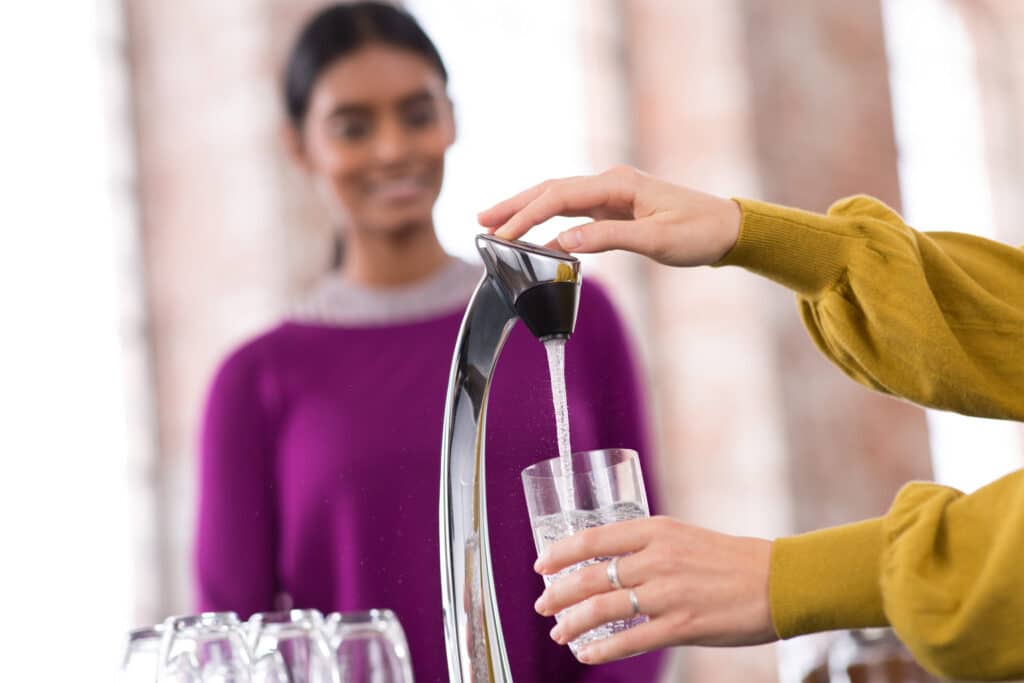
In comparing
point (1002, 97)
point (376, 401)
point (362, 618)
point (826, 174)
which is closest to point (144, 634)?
point (362, 618)

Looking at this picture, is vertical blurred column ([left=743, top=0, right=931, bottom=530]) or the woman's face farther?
vertical blurred column ([left=743, top=0, right=931, bottom=530])

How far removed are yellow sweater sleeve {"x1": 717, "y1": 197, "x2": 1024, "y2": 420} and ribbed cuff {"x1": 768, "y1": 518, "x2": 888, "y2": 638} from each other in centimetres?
32

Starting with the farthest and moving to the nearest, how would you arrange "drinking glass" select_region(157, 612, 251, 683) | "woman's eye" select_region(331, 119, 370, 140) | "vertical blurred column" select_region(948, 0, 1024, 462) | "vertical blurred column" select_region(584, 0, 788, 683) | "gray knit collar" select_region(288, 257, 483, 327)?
"vertical blurred column" select_region(948, 0, 1024, 462)
"vertical blurred column" select_region(584, 0, 788, 683)
"woman's eye" select_region(331, 119, 370, 140)
"gray knit collar" select_region(288, 257, 483, 327)
"drinking glass" select_region(157, 612, 251, 683)

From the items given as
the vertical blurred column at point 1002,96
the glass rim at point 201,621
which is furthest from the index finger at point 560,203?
the vertical blurred column at point 1002,96

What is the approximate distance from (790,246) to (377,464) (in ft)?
1.32

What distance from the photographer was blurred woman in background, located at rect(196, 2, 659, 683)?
3.49 ft

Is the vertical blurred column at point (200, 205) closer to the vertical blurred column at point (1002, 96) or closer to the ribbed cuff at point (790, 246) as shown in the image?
the ribbed cuff at point (790, 246)

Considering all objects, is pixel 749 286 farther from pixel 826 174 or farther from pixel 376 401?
pixel 376 401

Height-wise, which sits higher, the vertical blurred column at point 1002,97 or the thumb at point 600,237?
the vertical blurred column at point 1002,97

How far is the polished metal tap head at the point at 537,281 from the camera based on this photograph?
0.88 meters

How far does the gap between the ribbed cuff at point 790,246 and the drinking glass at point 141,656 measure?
21.3 inches

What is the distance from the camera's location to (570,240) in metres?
0.98

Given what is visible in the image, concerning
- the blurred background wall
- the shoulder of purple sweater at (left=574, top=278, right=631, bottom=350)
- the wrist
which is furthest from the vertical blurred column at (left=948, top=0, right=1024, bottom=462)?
the wrist

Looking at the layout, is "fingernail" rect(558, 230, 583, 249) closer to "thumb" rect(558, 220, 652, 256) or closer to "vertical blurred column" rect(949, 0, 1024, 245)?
"thumb" rect(558, 220, 652, 256)
